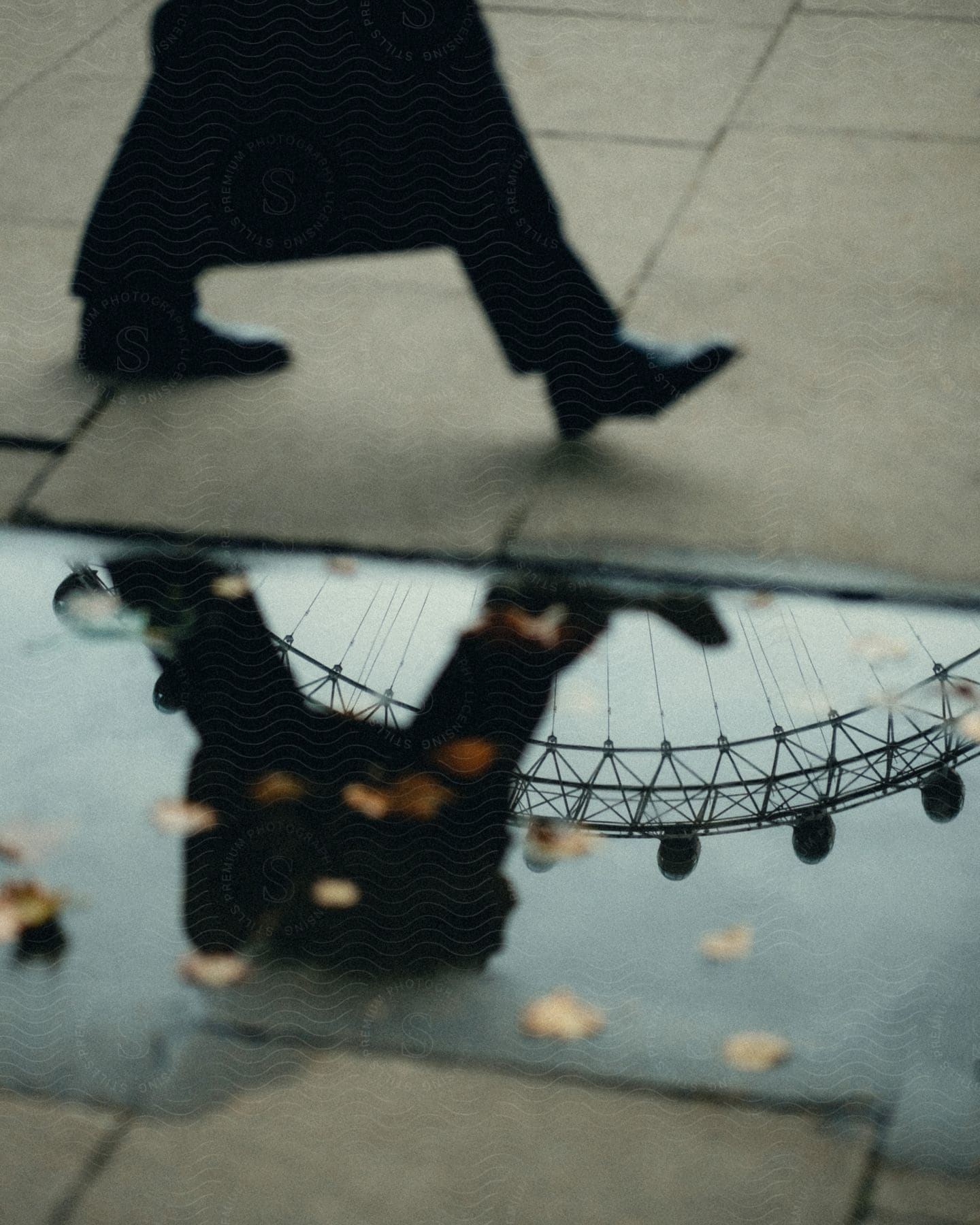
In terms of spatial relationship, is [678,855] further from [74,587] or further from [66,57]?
[66,57]

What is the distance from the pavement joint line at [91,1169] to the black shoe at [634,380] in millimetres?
2215

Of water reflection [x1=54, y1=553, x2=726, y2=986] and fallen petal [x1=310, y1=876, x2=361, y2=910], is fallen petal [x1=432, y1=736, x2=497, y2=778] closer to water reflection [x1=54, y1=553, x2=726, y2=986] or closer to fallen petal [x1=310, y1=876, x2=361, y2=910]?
water reflection [x1=54, y1=553, x2=726, y2=986]

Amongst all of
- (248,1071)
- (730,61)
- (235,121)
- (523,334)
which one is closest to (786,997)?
(248,1071)

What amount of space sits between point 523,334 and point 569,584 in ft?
2.60

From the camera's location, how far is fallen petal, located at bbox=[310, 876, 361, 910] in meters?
2.48

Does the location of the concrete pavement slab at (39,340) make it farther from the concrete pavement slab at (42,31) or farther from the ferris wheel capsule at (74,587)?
the concrete pavement slab at (42,31)

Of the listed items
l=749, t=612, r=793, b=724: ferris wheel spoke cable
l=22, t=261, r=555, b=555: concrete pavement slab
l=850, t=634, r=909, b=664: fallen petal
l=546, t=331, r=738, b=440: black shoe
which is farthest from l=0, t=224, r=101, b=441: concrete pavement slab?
l=850, t=634, r=909, b=664: fallen petal

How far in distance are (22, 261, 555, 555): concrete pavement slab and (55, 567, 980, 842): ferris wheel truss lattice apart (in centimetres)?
72

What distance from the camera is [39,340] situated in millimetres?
4121

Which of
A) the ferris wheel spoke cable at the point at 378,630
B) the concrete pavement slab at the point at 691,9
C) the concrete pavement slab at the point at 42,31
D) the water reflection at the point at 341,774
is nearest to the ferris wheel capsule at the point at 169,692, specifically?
the water reflection at the point at 341,774

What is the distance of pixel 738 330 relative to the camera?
409cm

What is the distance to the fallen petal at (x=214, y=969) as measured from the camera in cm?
234

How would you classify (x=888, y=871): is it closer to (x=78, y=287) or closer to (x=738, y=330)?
(x=738, y=330)

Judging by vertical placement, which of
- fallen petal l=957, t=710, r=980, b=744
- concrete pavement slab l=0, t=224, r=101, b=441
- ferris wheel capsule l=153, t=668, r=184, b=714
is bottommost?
fallen petal l=957, t=710, r=980, b=744
